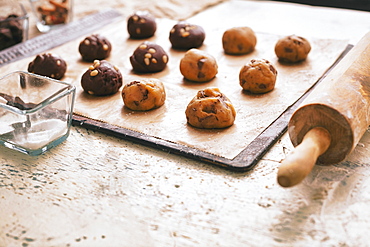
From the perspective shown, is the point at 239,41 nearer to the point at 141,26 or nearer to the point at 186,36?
the point at 186,36

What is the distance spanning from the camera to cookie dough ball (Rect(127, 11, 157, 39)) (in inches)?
94.9

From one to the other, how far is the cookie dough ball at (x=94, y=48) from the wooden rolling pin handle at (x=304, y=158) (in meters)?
1.27

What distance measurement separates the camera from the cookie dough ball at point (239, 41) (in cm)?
217

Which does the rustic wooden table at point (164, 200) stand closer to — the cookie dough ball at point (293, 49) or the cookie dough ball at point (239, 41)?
the cookie dough ball at point (293, 49)

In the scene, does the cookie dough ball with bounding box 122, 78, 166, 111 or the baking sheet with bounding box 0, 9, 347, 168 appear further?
the cookie dough ball with bounding box 122, 78, 166, 111

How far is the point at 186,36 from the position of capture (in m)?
2.23

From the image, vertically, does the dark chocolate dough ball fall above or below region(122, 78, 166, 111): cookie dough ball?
below

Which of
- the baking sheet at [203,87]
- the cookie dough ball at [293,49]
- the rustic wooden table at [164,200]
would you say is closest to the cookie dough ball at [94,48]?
the baking sheet at [203,87]

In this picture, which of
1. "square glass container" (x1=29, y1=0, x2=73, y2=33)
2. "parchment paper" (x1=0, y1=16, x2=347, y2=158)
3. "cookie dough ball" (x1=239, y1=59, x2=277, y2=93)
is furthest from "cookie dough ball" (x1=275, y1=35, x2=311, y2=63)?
"square glass container" (x1=29, y1=0, x2=73, y2=33)

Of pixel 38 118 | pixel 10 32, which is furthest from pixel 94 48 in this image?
pixel 38 118

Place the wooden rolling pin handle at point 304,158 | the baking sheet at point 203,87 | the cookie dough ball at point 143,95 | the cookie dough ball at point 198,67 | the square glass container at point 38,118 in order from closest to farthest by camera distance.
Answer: the wooden rolling pin handle at point 304,158, the square glass container at point 38,118, the baking sheet at point 203,87, the cookie dough ball at point 143,95, the cookie dough ball at point 198,67

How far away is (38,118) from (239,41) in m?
1.16

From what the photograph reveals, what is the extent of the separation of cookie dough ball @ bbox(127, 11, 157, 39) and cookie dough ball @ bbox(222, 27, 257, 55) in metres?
0.47

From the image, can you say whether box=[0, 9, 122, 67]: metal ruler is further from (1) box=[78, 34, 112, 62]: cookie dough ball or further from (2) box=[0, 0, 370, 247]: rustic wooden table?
(2) box=[0, 0, 370, 247]: rustic wooden table
